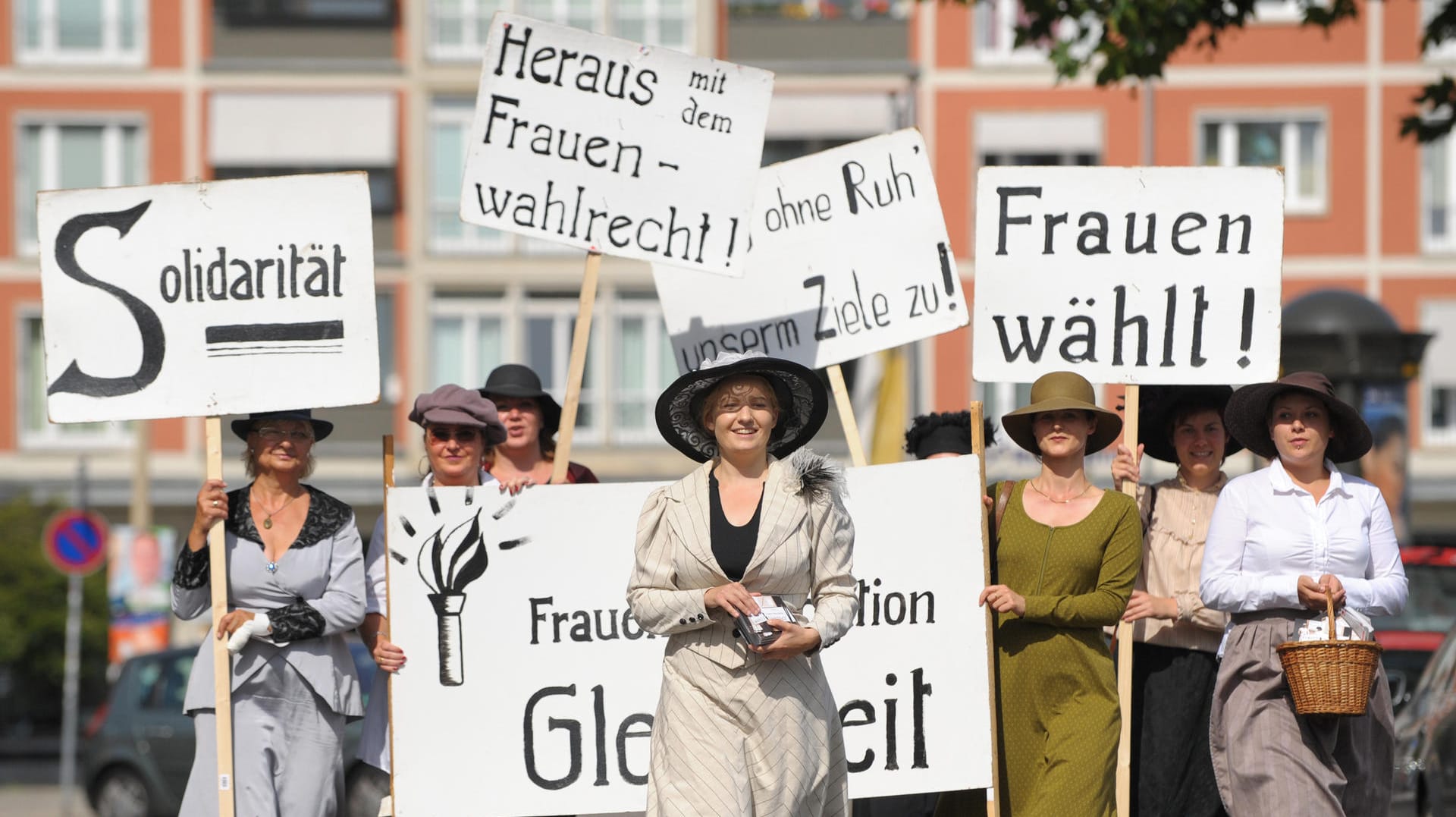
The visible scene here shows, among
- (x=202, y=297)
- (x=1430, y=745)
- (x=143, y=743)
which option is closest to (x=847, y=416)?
(x=202, y=297)

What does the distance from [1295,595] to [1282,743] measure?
0.50 meters

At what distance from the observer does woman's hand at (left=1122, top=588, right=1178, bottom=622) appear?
7.02 m

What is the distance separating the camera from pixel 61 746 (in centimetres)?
2938

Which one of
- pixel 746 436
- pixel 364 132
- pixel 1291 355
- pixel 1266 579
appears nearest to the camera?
pixel 746 436

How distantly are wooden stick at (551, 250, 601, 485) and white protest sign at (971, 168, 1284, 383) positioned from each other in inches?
61.1

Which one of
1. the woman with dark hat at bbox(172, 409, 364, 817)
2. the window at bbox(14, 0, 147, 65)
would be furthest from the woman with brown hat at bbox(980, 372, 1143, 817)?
the window at bbox(14, 0, 147, 65)

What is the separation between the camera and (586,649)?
24.0ft

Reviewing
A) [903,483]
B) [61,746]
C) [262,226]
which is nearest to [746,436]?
[903,483]

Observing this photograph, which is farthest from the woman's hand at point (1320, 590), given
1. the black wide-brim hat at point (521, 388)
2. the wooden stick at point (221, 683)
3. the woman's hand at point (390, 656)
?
the wooden stick at point (221, 683)

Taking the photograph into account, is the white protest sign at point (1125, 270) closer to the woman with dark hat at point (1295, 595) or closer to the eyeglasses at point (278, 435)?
the woman with dark hat at point (1295, 595)

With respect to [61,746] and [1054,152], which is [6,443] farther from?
[1054,152]

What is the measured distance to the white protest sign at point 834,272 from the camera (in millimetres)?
8422

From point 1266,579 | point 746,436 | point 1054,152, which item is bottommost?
point 1266,579

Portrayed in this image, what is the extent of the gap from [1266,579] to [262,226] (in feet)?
12.4
